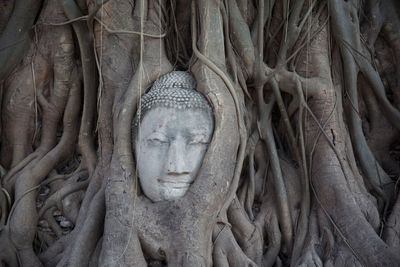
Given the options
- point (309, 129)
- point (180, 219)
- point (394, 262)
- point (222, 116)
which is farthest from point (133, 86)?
point (394, 262)

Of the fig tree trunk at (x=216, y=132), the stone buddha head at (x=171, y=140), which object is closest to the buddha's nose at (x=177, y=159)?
the stone buddha head at (x=171, y=140)

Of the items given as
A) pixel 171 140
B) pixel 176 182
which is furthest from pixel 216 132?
pixel 176 182

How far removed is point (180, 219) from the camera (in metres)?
2.29

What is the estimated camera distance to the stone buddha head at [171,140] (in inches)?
93.8

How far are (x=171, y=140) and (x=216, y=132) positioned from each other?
0.93 feet

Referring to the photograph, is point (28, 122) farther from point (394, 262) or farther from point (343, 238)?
point (394, 262)

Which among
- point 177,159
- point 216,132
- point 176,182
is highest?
point 216,132

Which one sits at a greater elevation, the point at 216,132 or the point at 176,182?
the point at 216,132

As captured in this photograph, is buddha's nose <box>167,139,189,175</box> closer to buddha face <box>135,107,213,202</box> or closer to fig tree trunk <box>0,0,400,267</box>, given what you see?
buddha face <box>135,107,213,202</box>

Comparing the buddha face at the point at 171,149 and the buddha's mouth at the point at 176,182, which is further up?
the buddha face at the point at 171,149

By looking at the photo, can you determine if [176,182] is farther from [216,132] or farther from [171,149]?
[216,132]

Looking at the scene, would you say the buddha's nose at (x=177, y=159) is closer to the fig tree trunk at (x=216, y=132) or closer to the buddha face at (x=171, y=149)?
the buddha face at (x=171, y=149)

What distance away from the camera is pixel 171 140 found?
2.41 metres

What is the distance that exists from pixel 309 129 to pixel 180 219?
1.25m
